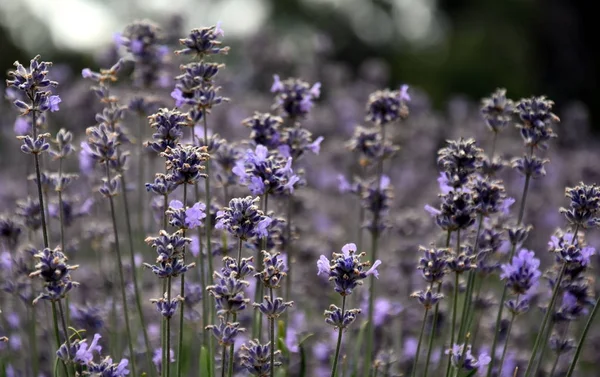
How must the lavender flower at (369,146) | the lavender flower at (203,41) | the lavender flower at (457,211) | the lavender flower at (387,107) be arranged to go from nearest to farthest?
the lavender flower at (457,211), the lavender flower at (203,41), the lavender flower at (387,107), the lavender flower at (369,146)

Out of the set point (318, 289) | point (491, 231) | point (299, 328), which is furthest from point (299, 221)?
point (491, 231)

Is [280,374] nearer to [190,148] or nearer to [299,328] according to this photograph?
[190,148]

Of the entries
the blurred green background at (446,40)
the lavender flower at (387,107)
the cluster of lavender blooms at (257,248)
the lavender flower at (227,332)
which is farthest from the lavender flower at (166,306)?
the blurred green background at (446,40)

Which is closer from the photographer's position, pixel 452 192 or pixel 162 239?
pixel 162 239

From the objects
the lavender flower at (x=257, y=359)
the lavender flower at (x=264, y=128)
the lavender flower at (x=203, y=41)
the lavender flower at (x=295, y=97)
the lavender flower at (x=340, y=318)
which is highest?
the lavender flower at (x=295, y=97)

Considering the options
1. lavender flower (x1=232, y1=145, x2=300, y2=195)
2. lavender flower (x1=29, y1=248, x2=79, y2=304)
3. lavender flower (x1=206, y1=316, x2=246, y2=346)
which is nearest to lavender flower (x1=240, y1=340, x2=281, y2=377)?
lavender flower (x1=206, y1=316, x2=246, y2=346)

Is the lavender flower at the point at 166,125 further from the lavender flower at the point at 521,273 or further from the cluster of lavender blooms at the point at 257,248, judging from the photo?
the lavender flower at the point at 521,273

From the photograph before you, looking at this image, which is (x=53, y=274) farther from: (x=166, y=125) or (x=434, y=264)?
(x=434, y=264)

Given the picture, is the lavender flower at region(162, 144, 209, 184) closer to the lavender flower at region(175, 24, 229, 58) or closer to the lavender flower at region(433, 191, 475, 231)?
the lavender flower at region(175, 24, 229, 58)

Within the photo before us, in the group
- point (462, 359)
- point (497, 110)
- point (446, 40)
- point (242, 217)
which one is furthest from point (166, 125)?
point (446, 40)

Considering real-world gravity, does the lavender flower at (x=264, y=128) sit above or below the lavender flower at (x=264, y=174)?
above
